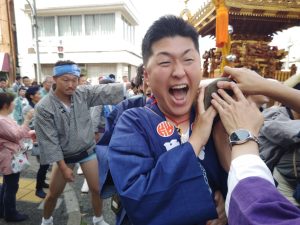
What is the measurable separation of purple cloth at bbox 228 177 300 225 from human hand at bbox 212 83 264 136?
0.24 metres

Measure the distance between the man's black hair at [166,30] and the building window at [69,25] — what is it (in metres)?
20.8

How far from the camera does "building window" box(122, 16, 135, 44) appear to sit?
69.5 ft

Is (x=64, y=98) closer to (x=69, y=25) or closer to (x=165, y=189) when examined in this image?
(x=165, y=189)

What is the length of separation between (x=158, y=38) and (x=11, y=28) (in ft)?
75.3

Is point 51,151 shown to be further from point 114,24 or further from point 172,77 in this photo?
point 114,24

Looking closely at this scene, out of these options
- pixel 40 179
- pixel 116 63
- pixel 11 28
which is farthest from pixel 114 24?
pixel 40 179

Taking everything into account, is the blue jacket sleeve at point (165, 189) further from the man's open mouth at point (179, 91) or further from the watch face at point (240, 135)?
the man's open mouth at point (179, 91)

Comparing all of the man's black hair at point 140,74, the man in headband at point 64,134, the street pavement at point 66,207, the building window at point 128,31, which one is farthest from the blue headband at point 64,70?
the building window at point 128,31

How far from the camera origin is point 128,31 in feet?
74.0

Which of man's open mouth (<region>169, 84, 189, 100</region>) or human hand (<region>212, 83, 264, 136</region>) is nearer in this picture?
human hand (<region>212, 83, 264, 136</region>)

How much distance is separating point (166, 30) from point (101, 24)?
66.4 ft

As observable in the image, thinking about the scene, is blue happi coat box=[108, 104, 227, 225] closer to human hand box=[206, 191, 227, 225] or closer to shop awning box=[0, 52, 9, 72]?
human hand box=[206, 191, 227, 225]

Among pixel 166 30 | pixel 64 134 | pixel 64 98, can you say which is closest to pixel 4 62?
pixel 64 98

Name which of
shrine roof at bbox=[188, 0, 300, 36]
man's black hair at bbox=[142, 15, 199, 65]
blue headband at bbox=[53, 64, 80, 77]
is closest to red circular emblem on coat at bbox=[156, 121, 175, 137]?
man's black hair at bbox=[142, 15, 199, 65]
